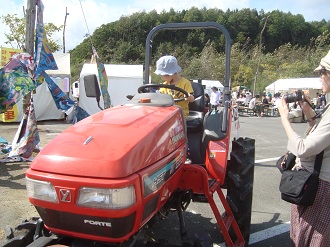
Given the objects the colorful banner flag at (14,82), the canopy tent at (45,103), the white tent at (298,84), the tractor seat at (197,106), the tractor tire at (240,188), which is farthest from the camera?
the white tent at (298,84)

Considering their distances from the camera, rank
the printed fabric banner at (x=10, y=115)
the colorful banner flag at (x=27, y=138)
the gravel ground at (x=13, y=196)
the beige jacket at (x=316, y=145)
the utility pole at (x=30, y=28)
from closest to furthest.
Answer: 1. the beige jacket at (x=316, y=145)
2. the gravel ground at (x=13, y=196)
3. the colorful banner flag at (x=27, y=138)
4. the utility pole at (x=30, y=28)
5. the printed fabric banner at (x=10, y=115)

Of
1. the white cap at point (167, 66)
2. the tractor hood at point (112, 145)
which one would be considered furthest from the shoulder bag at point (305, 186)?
the white cap at point (167, 66)

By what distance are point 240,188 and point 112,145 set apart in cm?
183

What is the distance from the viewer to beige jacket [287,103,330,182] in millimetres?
1987

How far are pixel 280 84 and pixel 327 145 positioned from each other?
26.4m

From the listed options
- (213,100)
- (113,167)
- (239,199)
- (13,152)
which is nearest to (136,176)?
(113,167)

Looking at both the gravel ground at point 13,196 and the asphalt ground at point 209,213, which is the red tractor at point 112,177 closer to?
the asphalt ground at point 209,213

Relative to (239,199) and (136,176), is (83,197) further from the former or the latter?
(239,199)

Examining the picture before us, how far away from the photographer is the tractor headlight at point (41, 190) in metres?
1.64

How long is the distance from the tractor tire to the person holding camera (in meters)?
0.81

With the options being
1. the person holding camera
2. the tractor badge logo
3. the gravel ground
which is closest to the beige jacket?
the person holding camera

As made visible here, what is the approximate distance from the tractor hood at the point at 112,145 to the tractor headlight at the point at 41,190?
2.7 inches

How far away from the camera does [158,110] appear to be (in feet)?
7.62

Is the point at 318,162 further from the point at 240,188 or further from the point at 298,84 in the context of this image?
the point at 298,84
